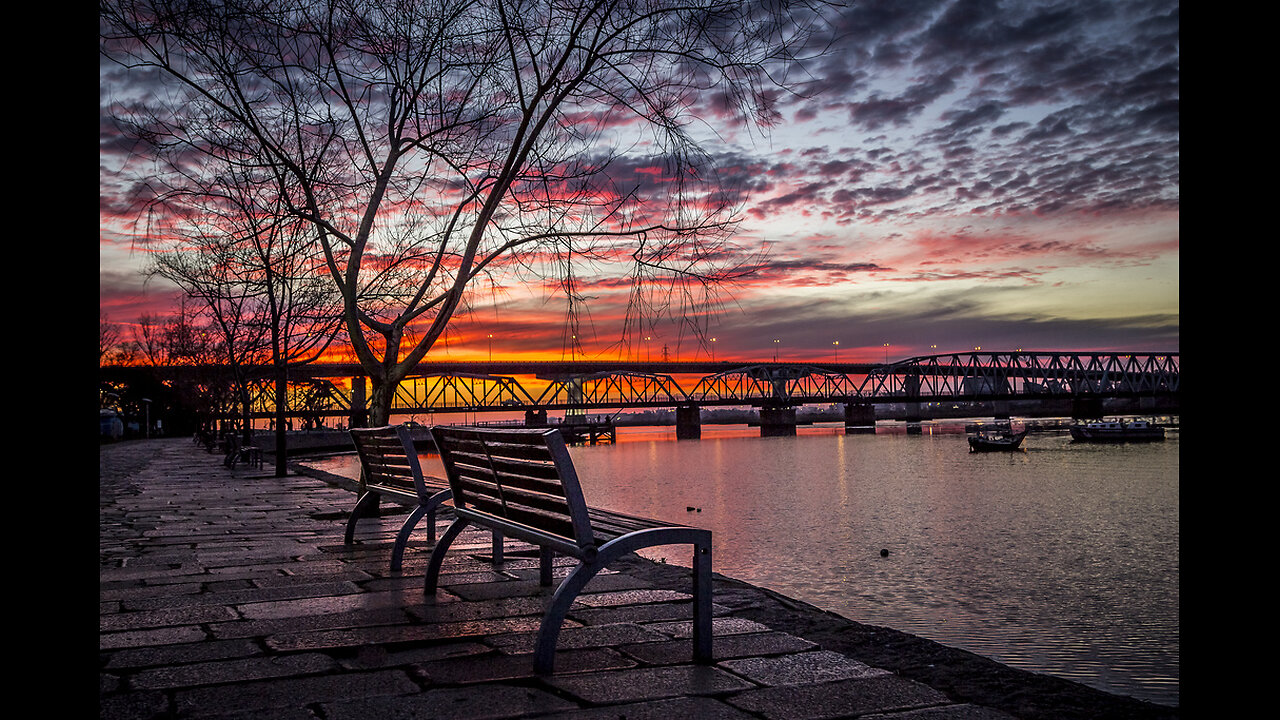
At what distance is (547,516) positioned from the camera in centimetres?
447

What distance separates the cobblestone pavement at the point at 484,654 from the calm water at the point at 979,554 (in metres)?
4.54

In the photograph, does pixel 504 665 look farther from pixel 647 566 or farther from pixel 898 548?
pixel 898 548

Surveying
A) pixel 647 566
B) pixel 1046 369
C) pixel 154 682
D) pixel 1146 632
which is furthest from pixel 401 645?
pixel 1046 369

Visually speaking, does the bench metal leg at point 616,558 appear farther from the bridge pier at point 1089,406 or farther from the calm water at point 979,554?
the bridge pier at point 1089,406

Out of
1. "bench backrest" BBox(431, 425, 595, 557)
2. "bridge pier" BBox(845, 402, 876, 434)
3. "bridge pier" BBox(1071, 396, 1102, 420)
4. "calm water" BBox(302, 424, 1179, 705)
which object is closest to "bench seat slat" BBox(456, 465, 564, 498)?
"bench backrest" BBox(431, 425, 595, 557)

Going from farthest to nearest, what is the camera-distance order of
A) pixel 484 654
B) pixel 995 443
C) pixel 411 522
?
pixel 995 443, pixel 411 522, pixel 484 654

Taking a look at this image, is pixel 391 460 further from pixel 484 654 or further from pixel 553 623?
pixel 553 623

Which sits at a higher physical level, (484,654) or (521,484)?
(521,484)

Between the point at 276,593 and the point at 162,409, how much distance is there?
7653 cm

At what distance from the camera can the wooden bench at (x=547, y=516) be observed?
4.00 meters

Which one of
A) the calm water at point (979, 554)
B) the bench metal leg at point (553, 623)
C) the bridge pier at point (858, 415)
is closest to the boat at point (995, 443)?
the calm water at point (979, 554)

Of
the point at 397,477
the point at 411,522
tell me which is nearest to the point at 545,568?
the point at 411,522

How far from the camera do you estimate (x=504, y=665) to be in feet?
13.4

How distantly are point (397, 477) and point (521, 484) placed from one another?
9.33 ft
